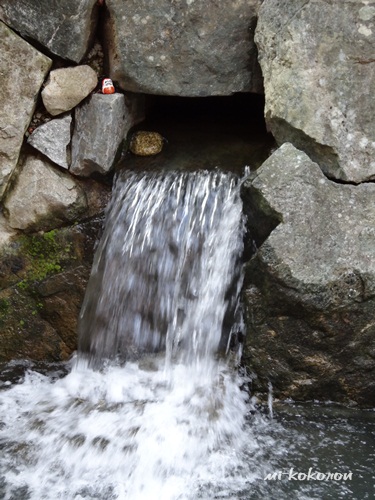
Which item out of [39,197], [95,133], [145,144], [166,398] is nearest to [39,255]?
[39,197]

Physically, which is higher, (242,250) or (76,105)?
(76,105)

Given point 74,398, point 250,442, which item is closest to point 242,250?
point 250,442

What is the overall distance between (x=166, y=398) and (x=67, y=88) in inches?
89.7

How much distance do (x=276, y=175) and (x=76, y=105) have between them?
1.66m

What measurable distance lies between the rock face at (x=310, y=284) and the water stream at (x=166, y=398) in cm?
22

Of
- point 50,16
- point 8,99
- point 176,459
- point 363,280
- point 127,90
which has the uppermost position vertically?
point 50,16

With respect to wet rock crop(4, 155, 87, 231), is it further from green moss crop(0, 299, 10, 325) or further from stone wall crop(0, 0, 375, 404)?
green moss crop(0, 299, 10, 325)

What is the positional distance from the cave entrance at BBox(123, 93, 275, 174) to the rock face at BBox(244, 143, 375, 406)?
0.74 metres

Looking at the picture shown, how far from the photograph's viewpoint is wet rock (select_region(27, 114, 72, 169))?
4.12 meters

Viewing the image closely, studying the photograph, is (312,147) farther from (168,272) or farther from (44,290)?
(44,290)

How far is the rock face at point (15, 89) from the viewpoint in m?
3.91

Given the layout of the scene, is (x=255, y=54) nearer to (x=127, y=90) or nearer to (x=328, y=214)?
(x=127, y=90)

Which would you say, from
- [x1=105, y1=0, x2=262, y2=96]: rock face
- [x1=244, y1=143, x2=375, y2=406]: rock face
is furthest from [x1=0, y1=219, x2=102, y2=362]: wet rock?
[x1=244, y1=143, x2=375, y2=406]: rock face

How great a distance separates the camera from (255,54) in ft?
13.5
